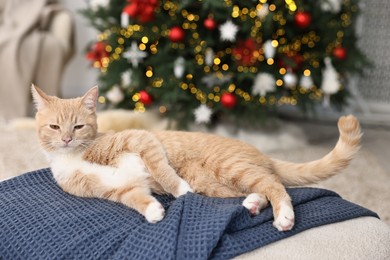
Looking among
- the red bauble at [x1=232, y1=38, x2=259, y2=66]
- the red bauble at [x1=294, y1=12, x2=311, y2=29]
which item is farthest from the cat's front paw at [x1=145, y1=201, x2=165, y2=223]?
the red bauble at [x1=294, y1=12, x2=311, y2=29]

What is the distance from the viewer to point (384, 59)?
3.55 meters

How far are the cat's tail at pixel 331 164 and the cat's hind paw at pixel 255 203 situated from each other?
184 millimetres

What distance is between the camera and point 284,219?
3.72 ft

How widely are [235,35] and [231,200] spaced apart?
5.03ft

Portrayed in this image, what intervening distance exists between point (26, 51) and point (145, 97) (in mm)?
1185

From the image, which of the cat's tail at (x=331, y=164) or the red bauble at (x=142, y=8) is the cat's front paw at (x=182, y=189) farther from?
the red bauble at (x=142, y=8)

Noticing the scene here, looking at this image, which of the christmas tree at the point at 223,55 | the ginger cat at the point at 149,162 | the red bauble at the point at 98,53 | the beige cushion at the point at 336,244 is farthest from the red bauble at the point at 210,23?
the beige cushion at the point at 336,244

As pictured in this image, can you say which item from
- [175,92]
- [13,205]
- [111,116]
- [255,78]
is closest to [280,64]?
[255,78]

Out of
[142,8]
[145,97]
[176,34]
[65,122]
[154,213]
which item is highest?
[142,8]

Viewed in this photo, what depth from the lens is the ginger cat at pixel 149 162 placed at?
4.14 ft

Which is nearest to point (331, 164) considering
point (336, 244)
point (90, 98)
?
point (336, 244)

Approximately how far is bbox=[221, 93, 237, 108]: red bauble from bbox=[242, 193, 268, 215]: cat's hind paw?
4.63 ft

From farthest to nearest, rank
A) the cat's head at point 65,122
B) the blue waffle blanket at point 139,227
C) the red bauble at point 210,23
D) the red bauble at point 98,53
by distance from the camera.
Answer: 1. the red bauble at point 98,53
2. the red bauble at point 210,23
3. the cat's head at point 65,122
4. the blue waffle blanket at point 139,227

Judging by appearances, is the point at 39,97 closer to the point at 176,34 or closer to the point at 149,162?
the point at 149,162
